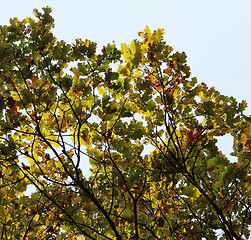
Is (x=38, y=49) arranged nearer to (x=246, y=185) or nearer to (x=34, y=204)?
(x=34, y=204)

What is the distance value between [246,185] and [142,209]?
1.18 meters

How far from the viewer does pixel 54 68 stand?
2408 millimetres

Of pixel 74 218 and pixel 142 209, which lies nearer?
pixel 74 218

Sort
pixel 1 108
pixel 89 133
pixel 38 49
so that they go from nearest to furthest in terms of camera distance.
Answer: pixel 1 108, pixel 38 49, pixel 89 133

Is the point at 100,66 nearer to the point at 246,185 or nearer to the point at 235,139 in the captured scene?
the point at 235,139

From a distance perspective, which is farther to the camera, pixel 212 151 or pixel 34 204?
pixel 34 204

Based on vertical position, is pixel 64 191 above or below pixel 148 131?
below

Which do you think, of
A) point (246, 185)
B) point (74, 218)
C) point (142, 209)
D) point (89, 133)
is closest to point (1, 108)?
point (89, 133)

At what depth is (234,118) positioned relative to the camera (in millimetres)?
2480

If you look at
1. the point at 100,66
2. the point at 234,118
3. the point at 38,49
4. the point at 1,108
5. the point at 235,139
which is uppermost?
the point at 38,49

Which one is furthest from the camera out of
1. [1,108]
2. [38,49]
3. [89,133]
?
[89,133]

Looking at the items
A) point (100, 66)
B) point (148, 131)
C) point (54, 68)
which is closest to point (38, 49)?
point (54, 68)

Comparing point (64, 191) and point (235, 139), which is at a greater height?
point (235, 139)

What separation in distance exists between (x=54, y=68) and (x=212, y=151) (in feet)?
6.16
